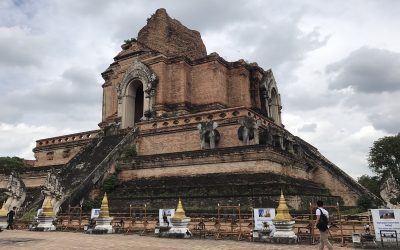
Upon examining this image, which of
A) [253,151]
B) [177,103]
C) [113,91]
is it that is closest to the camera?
[253,151]

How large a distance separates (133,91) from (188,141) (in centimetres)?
932

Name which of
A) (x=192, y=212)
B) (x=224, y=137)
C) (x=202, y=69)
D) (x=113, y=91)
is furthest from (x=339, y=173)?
(x=113, y=91)

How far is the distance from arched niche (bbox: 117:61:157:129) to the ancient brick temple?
0.08 meters

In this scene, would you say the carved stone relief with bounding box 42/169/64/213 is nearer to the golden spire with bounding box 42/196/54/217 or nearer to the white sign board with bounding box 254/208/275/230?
the golden spire with bounding box 42/196/54/217

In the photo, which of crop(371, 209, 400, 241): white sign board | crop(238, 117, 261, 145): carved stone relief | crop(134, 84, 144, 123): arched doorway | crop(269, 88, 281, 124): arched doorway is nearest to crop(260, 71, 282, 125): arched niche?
crop(269, 88, 281, 124): arched doorway

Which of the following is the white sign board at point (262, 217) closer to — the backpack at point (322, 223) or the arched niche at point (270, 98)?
the backpack at point (322, 223)

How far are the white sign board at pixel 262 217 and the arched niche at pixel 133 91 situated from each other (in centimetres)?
1533

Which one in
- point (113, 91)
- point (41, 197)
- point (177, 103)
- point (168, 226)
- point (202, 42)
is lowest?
point (168, 226)

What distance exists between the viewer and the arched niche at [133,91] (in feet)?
88.2

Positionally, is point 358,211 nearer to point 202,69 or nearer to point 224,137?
point 224,137

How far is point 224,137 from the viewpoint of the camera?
824 inches

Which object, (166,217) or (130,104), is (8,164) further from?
(166,217)

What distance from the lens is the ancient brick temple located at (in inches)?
683

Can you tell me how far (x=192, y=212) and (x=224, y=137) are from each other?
6.02 meters
